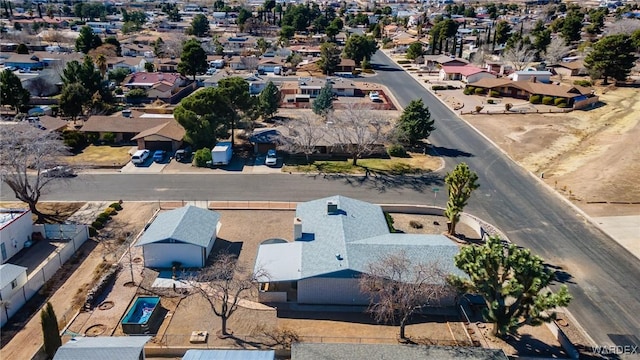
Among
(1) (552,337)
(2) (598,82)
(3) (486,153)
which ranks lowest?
(1) (552,337)

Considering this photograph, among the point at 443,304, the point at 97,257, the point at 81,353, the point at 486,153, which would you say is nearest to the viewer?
the point at 81,353

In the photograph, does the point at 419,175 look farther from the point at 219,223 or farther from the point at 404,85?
the point at 404,85

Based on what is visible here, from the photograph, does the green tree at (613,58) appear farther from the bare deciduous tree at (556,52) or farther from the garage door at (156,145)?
the garage door at (156,145)

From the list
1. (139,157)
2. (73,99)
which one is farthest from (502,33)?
(139,157)

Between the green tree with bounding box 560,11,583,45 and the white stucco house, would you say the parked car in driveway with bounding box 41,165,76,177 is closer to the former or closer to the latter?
the white stucco house

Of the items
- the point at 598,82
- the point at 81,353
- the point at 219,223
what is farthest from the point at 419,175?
the point at 598,82

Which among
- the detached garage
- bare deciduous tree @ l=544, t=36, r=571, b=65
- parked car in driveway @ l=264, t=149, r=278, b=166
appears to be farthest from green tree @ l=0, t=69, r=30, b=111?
bare deciduous tree @ l=544, t=36, r=571, b=65
